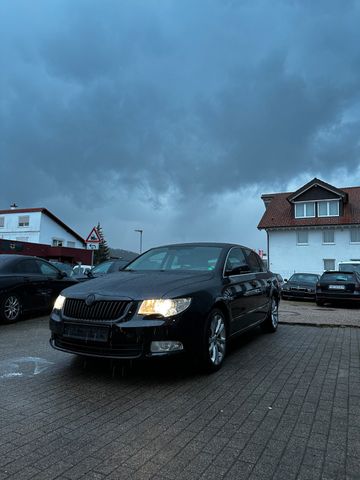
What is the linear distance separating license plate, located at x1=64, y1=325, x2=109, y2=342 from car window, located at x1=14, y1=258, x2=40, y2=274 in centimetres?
498

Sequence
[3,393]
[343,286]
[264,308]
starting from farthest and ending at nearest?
1. [343,286]
2. [264,308]
3. [3,393]

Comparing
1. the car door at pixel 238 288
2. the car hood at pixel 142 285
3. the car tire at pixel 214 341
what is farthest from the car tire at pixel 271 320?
the car hood at pixel 142 285

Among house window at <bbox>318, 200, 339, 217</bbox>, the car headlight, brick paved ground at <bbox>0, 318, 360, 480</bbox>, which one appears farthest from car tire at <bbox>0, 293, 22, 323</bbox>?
house window at <bbox>318, 200, 339, 217</bbox>

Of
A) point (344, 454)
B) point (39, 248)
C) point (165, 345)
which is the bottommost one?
point (344, 454)

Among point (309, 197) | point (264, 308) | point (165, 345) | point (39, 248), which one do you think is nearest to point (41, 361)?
point (165, 345)

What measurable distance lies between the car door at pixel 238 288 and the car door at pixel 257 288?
0.39ft

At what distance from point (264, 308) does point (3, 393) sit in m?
4.60

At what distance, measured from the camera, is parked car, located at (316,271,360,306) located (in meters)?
14.8

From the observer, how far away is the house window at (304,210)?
37.3m

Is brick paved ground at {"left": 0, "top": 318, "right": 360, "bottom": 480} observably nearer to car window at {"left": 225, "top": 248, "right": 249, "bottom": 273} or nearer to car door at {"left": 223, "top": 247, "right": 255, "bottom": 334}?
car door at {"left": 223, "top": 247, "right": 255, "bottom": 334}

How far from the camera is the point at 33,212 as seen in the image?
141 feet

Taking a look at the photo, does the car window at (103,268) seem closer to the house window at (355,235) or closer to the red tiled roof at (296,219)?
the red tiled roof at (296,219)

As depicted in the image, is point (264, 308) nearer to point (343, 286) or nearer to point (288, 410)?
point (288, 410)

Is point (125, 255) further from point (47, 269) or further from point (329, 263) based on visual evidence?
point (47, 269)
